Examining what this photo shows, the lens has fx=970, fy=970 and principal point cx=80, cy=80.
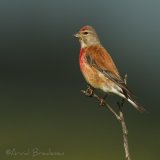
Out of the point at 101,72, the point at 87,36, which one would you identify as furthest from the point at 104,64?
the point at 87,36

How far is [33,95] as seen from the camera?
60.6 feet

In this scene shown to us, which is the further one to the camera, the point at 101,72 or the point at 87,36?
the point at 87,36

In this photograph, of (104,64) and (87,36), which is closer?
(104,64)

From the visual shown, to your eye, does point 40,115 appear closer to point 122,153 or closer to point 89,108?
point 89,108

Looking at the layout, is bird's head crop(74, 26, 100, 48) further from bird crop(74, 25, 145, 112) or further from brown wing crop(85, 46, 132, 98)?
brown wing crop(85, 46, 132, 98)

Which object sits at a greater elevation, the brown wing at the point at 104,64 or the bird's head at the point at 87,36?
the bird's head at the point at 87,36

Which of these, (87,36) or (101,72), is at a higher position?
(87,36)

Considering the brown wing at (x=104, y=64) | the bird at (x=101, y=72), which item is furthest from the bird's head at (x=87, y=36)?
the brown wing at (x=104, y=64)

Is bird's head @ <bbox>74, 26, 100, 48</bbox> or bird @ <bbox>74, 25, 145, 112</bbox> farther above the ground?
bird's head @ <bbox>74, 26, 100, 48</bbox>

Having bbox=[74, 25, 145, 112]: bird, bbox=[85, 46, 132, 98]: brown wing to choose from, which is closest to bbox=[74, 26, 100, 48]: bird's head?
bbox=[74, 25, 145, 112]: bird

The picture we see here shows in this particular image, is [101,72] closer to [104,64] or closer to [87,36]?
[104,64]

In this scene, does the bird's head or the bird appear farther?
the bird's head

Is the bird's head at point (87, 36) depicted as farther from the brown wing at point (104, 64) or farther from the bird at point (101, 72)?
the brown wing at point (104, 64)

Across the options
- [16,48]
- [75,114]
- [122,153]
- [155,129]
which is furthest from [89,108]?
[16,48]
